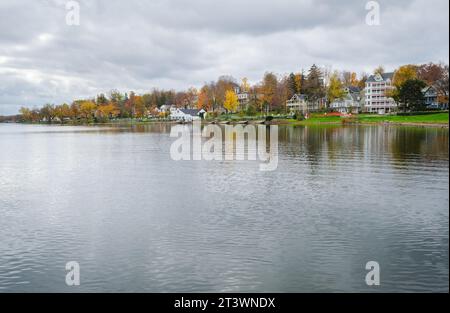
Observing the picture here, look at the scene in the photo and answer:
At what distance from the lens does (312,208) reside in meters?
19.0

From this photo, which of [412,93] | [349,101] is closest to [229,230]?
[412,93]

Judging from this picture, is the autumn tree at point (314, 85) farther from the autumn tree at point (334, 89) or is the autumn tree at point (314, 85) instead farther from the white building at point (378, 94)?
the white building at point (378, 94)

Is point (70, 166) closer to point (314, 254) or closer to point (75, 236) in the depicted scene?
point (75, 236)

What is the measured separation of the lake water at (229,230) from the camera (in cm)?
1184

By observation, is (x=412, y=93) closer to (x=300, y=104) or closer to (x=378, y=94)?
(x=378, y=94)

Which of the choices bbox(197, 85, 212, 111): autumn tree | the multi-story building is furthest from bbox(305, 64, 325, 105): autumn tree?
bbox(197, 85, 212, 111): autumn tree

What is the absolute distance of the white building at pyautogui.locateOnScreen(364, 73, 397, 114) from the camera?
13562 centimetres

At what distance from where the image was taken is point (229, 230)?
1588 cm

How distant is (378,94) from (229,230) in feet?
438

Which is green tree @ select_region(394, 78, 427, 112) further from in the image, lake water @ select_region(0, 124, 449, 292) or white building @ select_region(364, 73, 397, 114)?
lake water @ select_region(0, 124, 449, 292)

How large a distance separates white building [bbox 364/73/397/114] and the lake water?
113954 millimetres

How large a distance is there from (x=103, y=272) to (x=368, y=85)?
461 feet

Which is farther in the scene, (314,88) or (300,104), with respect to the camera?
(300,104)
